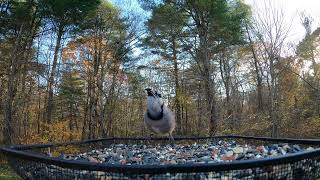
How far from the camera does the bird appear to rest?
14.6ft

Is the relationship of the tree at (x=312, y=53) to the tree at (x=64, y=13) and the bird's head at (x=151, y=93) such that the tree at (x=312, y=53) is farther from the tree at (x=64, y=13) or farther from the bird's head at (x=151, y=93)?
the bird's head at (x=151, y=93)

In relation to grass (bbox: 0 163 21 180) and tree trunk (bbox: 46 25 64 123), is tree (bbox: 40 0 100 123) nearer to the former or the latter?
tree trunk (bbox: 46 25 64 123)

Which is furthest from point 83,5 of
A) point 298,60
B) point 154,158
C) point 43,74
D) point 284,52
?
point 154,158

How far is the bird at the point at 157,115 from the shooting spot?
4.46 m

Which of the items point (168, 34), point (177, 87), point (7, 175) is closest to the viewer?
point (7, 175)

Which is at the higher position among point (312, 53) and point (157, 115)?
point (312, 53)

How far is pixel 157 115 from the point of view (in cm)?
460

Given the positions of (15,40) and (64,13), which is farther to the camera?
(15,40)

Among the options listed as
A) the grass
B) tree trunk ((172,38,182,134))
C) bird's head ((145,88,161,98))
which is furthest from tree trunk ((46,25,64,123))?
bird's head ((145,88,161,98))

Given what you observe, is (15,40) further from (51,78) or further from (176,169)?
(176,169)

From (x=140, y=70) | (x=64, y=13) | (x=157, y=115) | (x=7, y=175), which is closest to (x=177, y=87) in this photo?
(x=140, y=70)

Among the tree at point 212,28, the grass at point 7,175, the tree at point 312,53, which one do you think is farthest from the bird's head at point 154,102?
the tree at point 312,53

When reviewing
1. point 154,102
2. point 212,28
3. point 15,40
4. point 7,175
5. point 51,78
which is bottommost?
point 7,175

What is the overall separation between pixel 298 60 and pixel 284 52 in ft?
9.24
